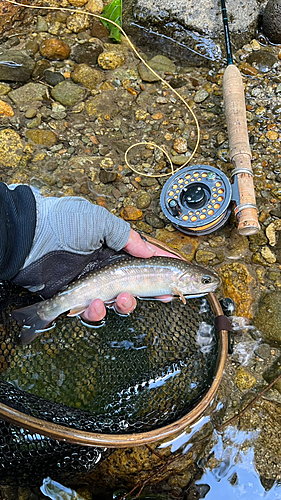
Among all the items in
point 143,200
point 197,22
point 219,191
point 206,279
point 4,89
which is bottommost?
point 143,200

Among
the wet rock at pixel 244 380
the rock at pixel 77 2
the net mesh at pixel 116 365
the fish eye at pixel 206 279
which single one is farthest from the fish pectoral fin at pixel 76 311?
the rock at pixel 77 2

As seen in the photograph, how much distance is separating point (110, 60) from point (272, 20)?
174 centimetres

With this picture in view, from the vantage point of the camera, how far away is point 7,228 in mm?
2404

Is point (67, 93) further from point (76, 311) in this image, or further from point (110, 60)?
point (76, 311)

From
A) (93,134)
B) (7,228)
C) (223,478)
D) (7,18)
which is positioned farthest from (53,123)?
(223,478)

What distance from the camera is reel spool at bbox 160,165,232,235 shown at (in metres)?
3.26

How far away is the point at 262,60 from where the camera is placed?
14.4 ft

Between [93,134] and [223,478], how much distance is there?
3.03 m

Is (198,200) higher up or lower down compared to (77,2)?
lower down

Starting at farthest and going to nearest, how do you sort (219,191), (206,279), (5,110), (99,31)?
(99,31)
(5,110)
(219,191)
(206,279)

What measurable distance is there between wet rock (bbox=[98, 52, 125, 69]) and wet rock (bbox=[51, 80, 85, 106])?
408 mm

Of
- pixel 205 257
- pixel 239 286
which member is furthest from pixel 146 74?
pixel 239 286

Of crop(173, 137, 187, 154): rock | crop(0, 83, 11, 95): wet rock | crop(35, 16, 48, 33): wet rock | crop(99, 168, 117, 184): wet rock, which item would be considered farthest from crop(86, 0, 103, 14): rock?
crop(99, 168, 117, 184): wet rock

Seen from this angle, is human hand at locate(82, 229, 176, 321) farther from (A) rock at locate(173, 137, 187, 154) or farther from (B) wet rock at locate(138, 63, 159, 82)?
(B) wet rock at locate(138, 63, 159, 82)
